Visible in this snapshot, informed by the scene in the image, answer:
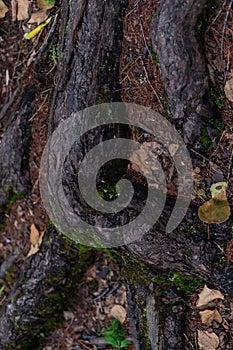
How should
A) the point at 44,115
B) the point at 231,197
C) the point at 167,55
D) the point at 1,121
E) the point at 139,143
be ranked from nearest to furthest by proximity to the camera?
the point at 167,55, the point at 231,197, the point at 139,143, the point at 44,115, the point at 1,121

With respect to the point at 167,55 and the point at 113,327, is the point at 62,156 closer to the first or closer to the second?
the point at 167,55

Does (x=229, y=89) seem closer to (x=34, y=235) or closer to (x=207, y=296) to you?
(x=207, y=296)

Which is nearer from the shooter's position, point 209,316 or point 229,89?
point 229,89

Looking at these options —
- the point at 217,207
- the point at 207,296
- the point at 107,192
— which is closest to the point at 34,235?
the point at 107,192

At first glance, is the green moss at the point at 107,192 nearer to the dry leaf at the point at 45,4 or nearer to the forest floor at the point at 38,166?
the forest floor at the point at 38,166

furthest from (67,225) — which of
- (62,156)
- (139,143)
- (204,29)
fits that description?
(204,29)

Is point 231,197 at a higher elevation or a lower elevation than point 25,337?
higher
